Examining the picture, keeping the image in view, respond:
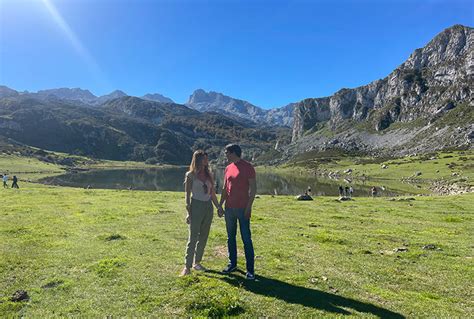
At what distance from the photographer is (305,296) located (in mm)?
11164

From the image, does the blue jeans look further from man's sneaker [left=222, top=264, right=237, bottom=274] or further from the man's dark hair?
the man's dark hair

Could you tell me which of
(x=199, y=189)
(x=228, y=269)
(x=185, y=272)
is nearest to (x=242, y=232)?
Result: (x=228, y=269)

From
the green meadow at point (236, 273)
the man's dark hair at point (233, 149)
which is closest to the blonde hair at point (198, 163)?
the man's dark hair at point (233, 149)

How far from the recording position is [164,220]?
86.3 feet

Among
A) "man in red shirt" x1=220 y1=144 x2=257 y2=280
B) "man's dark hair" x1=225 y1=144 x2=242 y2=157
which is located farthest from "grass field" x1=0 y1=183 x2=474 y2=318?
"man's dark hair" x1=225 y1=144 x2=242 y2=157

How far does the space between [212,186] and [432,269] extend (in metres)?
10.3

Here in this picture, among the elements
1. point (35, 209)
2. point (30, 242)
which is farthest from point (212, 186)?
point (35, 209)

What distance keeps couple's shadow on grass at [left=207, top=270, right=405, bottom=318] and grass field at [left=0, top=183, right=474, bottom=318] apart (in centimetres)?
4

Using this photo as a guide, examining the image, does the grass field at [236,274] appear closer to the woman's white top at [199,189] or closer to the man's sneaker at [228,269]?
the man's sneaker at [228,269]

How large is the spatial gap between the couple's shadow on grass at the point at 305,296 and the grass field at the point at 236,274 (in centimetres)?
4

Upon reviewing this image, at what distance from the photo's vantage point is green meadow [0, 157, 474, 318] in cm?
1032

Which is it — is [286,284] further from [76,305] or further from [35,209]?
[35,209]

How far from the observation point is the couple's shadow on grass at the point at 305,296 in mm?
10258

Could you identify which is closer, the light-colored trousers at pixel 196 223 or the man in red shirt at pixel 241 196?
the man in red shirt at pixel 241 196
